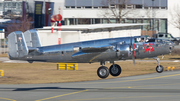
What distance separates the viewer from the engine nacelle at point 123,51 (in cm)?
4016

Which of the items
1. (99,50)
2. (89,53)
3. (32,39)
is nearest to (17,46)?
(32,39)

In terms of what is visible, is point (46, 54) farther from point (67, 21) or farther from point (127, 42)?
point (67, 21)

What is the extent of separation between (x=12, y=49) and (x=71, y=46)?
8780mm

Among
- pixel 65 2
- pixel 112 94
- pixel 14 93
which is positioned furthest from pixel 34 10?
pixel 112 94

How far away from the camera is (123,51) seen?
40188 mm

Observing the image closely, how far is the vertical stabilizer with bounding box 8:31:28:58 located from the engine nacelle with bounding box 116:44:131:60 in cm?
1334

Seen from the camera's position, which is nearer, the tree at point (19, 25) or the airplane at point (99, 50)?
the airplane at point (99, 50)

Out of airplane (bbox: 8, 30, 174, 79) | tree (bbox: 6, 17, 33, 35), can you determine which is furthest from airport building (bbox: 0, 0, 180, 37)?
airplane (bbox: 8, 30, 174, 79)

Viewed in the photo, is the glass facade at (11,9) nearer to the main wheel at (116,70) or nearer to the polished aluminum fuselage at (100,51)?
the polished aluminum fuselage at (100,51)

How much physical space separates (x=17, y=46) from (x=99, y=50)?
39.4ft

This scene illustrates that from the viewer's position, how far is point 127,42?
135 ft

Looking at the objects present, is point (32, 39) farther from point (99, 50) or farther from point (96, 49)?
point (99, 50)

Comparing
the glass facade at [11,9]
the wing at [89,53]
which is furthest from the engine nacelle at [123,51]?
the glass facade at [11,9]

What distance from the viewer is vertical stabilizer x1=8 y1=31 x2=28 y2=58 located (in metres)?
42.2
